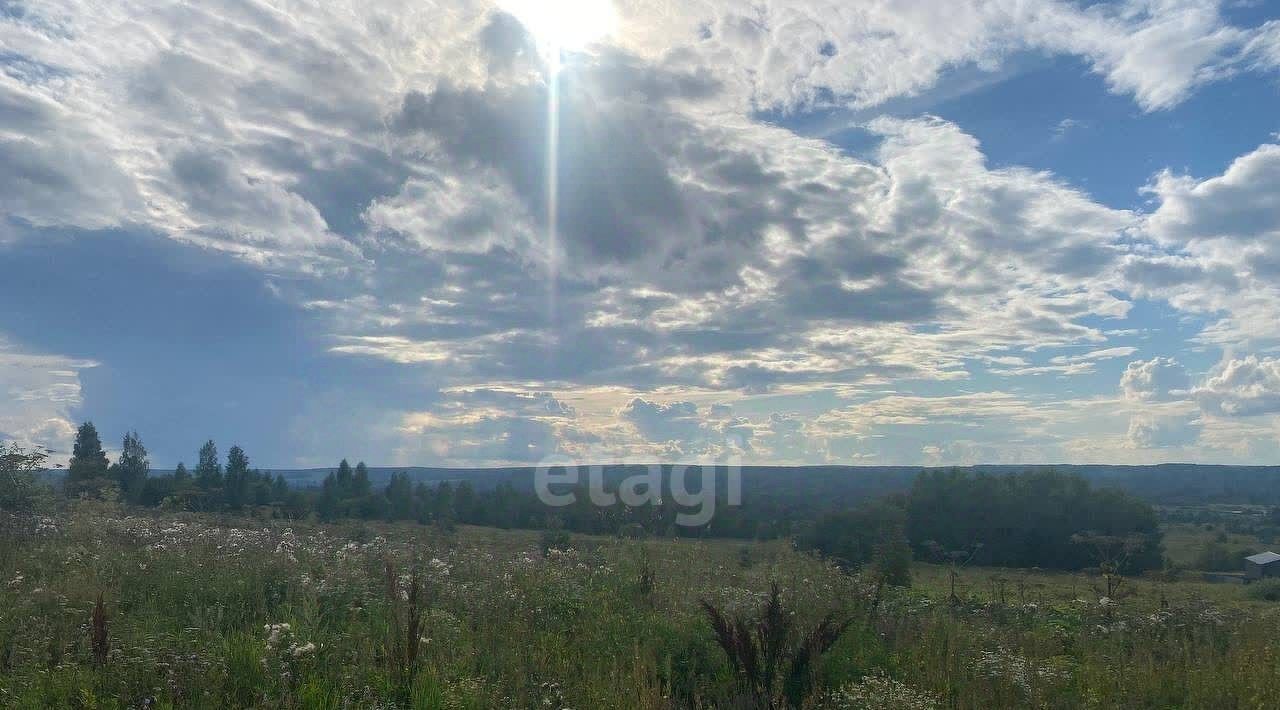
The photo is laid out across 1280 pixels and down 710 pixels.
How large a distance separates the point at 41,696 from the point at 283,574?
3.57m

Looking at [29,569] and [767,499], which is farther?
[767,499]

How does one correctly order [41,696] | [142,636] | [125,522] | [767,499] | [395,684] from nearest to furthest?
[41,696] < [395,684] < [142,636] < [125,522] < [767,499]

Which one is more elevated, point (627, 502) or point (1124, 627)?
point (627, 502)

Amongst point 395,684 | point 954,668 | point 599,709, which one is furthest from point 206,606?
point 954,668

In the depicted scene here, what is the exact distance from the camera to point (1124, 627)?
9133 millimetres

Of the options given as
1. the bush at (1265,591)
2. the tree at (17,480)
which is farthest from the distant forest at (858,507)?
the tree at (17,480)

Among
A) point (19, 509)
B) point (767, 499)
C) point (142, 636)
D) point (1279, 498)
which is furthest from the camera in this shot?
point (1279, 498)

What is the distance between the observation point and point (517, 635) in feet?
25.8

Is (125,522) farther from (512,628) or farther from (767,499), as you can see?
(767,499)

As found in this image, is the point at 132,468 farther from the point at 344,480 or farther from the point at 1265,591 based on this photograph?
the point at 1265,591

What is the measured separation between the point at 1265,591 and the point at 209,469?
68.9m

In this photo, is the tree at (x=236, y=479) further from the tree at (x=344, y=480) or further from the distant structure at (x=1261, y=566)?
the distant structure at (x=1261, y=566)

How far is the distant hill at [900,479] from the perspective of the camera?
230ft

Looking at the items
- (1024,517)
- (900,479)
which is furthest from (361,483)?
(900,479)
